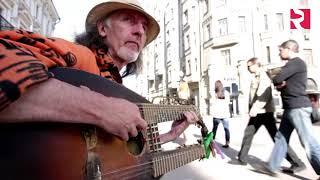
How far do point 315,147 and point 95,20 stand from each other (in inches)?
127

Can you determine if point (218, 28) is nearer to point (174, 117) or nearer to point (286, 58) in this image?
point (286, 58)

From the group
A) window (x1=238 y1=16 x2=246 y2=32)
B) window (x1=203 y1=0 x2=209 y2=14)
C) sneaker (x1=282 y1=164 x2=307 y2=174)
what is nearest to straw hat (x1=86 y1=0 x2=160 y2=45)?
sneaker (x1=282 y1=164 x2=307 y2=174)

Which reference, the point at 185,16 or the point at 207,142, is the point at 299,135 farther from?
the point at 185,16

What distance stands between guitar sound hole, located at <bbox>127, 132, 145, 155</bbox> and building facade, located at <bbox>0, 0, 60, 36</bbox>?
1639cm

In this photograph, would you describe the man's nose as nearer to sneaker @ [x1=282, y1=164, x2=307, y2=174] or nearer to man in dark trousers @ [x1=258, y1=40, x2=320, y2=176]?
man in dark trousers @ [x1=258, y1=40, x2=320, y2=176]

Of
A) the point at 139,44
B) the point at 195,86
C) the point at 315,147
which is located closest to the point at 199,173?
the point at 315,147

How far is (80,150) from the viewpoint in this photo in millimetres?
1140

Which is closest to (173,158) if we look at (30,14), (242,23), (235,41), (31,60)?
(31,60)

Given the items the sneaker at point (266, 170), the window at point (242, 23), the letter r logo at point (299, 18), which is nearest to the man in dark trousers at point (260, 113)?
the sneaker at point (266, 170)

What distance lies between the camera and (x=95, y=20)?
196cm

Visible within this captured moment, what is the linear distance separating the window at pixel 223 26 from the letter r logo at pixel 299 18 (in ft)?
20.9

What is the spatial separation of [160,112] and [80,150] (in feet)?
2.14

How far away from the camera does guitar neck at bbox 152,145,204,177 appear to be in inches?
61.0

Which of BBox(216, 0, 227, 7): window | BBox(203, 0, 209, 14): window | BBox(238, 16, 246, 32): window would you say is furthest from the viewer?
BBox(203, 0, 209, 14): window
